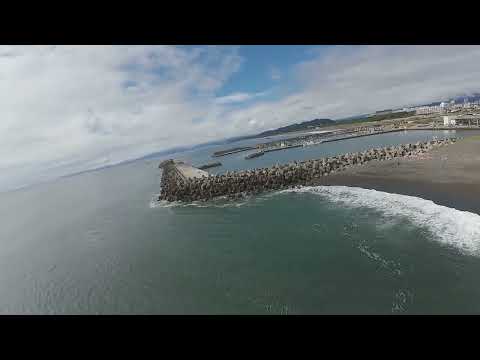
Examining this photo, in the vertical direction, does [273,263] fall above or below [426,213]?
below

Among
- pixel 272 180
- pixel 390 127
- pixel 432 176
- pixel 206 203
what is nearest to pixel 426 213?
pixel 432 176

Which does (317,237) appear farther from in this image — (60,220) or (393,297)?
(60,220)

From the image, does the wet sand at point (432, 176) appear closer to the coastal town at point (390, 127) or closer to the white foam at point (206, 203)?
the white foam at point (206, 203)

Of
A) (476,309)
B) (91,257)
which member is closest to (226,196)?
(91,257)

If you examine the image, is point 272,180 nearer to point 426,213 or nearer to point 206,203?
point 206,203

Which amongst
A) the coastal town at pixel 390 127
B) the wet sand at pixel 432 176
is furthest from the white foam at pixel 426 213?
the coastal town at pixel 390 127
